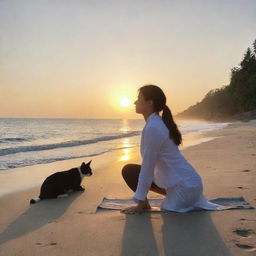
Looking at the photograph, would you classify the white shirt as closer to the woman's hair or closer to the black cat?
the woman's hair

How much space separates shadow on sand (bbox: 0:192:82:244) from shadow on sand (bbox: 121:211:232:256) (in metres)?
1.05

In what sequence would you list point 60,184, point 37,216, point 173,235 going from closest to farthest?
point 173,235 → point 37,216 → point 60,184

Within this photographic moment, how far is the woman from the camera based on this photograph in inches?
144

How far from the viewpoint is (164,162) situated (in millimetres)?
3777

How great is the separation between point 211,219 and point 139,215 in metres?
0.80

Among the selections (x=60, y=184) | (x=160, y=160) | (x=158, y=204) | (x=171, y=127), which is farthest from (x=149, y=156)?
(x=60, y=184)

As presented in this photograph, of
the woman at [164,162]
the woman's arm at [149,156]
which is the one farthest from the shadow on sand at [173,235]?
the woman's arm at [149,156]

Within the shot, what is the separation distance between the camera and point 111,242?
3.05 m

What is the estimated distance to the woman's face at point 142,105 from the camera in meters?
3.78

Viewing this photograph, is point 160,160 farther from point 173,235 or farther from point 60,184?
point 60,184

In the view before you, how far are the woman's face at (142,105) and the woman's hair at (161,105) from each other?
44 millimetres

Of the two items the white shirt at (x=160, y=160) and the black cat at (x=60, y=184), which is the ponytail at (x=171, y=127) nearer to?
the white shirt at (x=160, y=160)

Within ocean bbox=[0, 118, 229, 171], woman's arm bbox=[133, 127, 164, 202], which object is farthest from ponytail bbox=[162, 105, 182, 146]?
ocean bbox=[0, 118, 229, 171]

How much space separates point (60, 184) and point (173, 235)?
2.75m
